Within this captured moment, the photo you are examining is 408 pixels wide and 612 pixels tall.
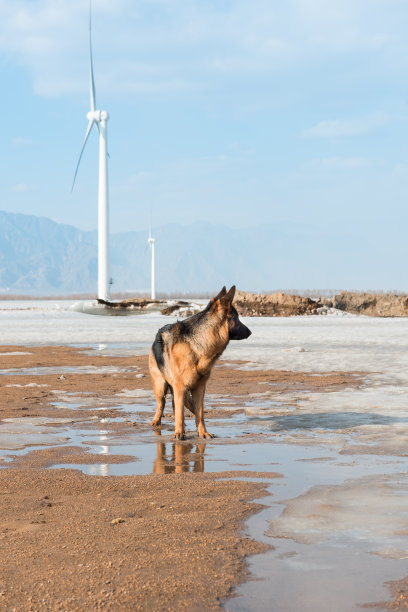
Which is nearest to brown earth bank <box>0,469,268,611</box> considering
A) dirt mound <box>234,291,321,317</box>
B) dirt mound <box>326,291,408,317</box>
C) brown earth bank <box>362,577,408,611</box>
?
brown earth bank <box>362,577,408,611</box>

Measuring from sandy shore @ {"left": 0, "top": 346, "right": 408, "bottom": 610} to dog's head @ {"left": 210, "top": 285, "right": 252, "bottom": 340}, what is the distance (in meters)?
1.34

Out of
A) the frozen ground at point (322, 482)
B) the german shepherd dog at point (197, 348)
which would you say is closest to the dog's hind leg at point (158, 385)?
the german shepherd dog at point (197, 348)

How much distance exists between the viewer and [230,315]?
9.14 meters

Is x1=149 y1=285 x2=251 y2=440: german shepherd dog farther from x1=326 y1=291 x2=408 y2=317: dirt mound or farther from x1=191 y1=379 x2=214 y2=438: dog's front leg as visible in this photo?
x1=326 y1=291 x2=408 y2=317: dirt mound

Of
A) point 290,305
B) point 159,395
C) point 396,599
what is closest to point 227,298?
point 159,395

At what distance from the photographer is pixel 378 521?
5.40m

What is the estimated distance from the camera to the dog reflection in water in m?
7.49

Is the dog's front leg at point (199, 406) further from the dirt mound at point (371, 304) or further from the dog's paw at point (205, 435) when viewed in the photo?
the dirt mound at point (371, 304)

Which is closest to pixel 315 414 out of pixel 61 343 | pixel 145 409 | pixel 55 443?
pixel 145 409

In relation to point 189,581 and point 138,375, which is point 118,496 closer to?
point 189,581

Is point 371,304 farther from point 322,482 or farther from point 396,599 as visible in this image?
point 396,599

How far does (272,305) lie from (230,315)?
1759 inches

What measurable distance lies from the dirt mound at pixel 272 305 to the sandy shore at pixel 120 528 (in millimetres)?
41874

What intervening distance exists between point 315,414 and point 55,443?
12.6 feet
